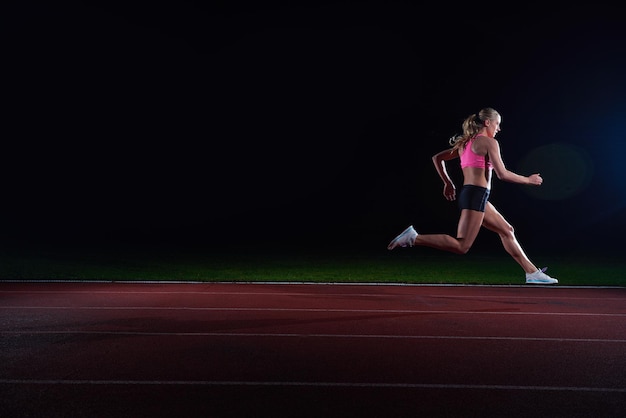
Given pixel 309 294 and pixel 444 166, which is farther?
pixel 309 294

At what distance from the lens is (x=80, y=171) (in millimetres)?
35219

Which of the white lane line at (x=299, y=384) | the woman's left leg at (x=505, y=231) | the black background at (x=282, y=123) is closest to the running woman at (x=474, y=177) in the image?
the woman's left leg at (x=505, y=231)

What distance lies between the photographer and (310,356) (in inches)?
214

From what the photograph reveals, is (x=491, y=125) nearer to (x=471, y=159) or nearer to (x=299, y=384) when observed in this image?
(x=471, y=159)

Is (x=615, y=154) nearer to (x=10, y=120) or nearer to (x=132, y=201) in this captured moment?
(x=132, y=201)

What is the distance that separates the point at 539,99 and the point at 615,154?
188 inches

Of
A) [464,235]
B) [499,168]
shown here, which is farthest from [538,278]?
[499,168]

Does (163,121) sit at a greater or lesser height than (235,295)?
greater

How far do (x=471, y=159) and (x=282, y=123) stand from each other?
28.4 meters

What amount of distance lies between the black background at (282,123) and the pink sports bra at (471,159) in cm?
2200

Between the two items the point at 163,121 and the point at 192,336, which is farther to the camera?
the point at 163,121

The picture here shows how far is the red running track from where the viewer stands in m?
3.99

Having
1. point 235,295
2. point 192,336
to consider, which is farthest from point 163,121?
point 192,336

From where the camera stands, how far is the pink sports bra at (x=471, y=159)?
720 cm
